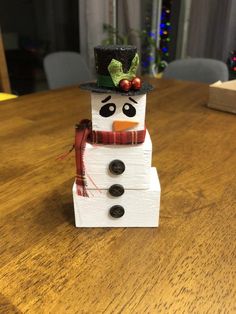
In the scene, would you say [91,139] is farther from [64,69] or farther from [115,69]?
[64,69]

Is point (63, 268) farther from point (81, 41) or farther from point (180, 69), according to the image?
point (81, 41)

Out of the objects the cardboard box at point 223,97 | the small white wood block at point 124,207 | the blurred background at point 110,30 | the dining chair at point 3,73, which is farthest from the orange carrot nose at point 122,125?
the blurred background at point 110,30

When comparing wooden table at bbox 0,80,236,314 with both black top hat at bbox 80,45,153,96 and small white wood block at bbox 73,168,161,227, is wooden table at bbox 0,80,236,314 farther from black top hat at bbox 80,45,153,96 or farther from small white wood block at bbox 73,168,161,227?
black top hat at bbox 80,45,153,96

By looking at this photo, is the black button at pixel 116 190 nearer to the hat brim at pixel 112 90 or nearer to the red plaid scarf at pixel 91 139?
the red plaid scarf at pixel 91 139

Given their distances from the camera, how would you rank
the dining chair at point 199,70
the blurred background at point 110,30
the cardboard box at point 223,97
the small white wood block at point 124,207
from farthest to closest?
the blurred background at point 110,30 → the dining chair at point 199,70 → the cardboard box at point 223,97 → the small white wood block at point 124,207

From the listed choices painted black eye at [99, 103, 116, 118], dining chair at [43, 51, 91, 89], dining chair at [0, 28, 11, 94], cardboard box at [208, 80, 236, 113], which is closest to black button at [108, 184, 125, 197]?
painted black eye at [99, 103, 116, 118]

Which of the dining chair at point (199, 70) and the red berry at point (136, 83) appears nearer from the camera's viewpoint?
the red berry at point (136, 83)

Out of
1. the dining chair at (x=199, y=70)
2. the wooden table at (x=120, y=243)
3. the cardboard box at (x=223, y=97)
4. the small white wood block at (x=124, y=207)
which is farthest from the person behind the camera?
the dining chair at (x=199, y=70)

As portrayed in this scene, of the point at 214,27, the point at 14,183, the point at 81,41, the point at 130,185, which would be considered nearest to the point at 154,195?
the point at 130,185
